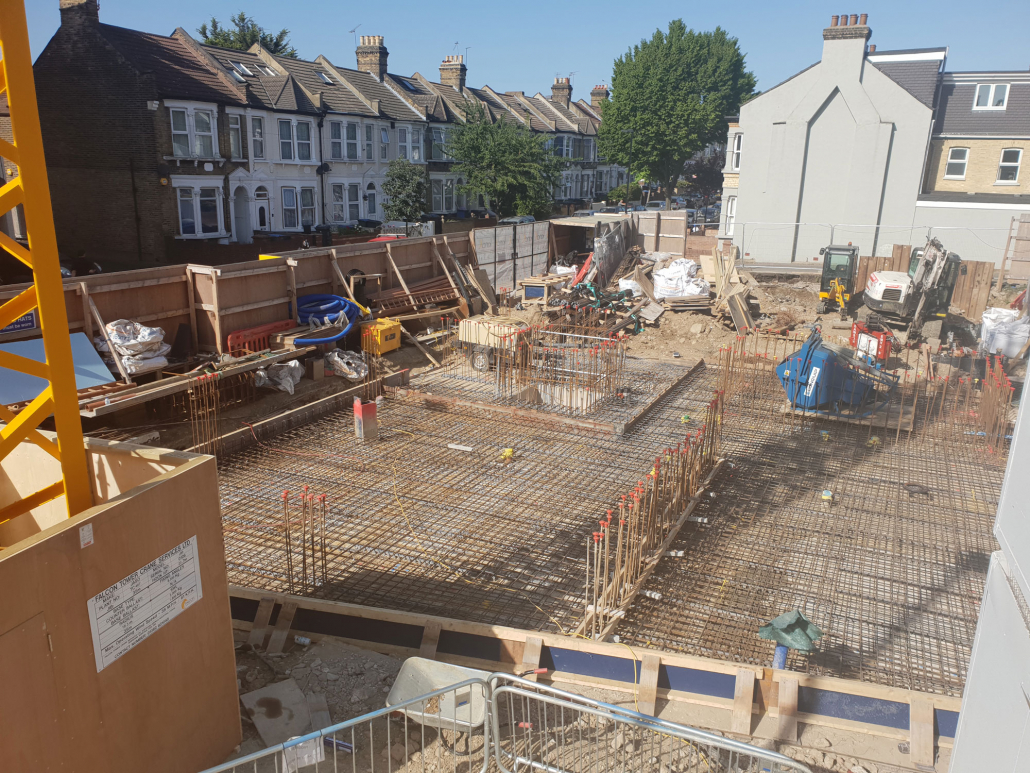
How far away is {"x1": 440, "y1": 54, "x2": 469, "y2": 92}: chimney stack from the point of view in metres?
41.9

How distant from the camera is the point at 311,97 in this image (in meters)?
28.9

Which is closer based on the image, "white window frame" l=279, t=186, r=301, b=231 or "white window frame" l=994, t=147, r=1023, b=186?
"white window frame" l=994, t=147, r=1023, b=186

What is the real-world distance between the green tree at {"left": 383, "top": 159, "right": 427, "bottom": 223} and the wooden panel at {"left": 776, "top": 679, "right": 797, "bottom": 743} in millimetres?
27860

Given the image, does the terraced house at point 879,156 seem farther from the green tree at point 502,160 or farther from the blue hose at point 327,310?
the blue hose at point 327,310

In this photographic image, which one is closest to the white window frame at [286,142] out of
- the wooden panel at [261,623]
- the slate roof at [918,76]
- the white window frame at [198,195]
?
the white window frame at [198,195]

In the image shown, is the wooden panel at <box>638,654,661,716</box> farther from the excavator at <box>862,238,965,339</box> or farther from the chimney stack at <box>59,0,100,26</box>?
the chimney stack at <box>59,0,100,26</box>

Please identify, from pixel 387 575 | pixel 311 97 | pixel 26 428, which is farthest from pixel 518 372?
pixel 311 97

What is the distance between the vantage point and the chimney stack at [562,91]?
53688 mm

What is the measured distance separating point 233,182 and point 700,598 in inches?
920

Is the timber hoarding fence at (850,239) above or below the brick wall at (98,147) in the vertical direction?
below

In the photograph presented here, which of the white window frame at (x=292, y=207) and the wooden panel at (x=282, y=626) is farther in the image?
the white window frame at (x=292, y=207)

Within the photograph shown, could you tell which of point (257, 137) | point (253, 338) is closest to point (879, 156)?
point (257, 137)

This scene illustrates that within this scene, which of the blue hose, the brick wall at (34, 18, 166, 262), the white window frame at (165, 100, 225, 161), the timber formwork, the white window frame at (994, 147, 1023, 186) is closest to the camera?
the timber formwork

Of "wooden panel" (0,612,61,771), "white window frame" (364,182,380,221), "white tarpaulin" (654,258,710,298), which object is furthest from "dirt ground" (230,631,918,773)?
"white window frame" (364,182,380,221)
